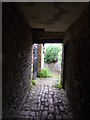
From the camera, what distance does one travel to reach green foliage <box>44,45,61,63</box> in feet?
44.0

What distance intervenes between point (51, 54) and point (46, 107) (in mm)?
9450

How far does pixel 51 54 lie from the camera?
44.1 ft

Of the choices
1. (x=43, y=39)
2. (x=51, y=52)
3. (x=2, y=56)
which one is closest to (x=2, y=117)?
(x=2, y=56)

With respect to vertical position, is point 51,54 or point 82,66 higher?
point 51,54

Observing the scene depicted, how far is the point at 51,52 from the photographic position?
532 inches

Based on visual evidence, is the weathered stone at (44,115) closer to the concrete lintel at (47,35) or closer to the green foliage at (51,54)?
the concrete lintel at (47,35)

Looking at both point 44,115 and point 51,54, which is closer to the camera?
point 44,115

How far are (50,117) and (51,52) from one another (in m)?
10.2

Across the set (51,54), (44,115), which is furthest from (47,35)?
(51,54)

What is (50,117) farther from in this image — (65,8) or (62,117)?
(65,8)

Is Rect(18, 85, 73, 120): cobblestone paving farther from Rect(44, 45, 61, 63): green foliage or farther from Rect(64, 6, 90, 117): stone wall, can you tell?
Rect(44, 45, 61, 63): green foliage

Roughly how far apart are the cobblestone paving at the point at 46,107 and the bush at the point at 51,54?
8.14 meters

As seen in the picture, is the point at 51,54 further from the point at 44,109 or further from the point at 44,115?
the point at 44,115

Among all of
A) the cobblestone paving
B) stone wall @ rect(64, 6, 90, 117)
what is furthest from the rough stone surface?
stone wall @ rect(64, 6, 90, 117)
